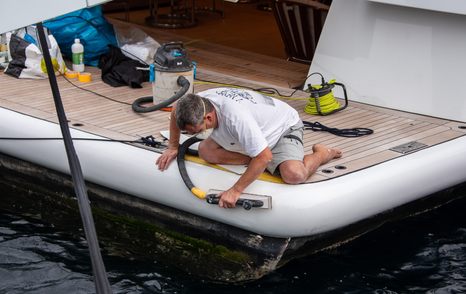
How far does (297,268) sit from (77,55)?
2876mm

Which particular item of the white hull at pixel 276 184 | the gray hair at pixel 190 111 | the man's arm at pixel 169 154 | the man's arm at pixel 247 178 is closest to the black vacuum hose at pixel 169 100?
the white hull at pixel 276 184

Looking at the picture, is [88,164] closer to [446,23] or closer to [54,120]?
[54,120]

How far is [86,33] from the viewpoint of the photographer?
23.9ft

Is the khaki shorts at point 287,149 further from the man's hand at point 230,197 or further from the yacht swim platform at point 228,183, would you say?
the man's hand at point 230,197

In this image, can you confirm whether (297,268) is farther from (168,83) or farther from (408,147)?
(168,83)

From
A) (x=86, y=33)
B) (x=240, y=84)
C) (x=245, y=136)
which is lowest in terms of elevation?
(x=240, y=84)

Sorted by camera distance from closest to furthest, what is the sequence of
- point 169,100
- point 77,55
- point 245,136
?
point 245,136 → point 169,100 → point 77,55

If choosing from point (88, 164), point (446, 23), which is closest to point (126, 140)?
point (88, 164)

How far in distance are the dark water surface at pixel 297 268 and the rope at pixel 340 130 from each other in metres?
0.78

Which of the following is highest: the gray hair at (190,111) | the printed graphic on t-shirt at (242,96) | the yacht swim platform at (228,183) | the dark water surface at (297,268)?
the gray hair at (190,111)

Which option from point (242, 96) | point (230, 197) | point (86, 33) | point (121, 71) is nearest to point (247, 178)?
point (230, 197)

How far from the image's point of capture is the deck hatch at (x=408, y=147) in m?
5.43

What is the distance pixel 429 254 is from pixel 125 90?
2822mm

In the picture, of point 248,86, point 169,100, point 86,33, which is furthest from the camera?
point 86,33
